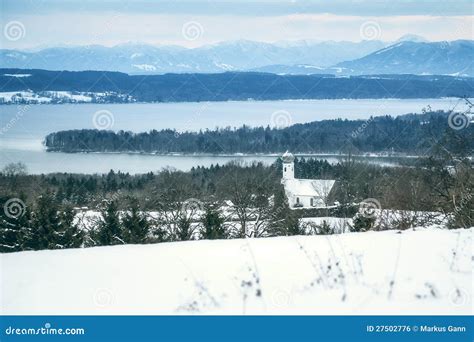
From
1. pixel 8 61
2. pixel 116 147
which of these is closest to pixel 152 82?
pixel 116 147

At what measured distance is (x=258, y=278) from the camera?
16.5 ft

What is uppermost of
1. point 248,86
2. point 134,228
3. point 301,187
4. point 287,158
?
point 248,86

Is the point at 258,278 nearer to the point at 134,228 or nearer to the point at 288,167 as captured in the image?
the point at 134,228

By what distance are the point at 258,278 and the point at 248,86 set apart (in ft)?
433

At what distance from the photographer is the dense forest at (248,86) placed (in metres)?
113

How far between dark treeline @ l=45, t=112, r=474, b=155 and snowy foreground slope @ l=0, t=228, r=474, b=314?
242 feet

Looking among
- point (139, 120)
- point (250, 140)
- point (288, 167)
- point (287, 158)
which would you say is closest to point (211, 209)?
point (287, 158)

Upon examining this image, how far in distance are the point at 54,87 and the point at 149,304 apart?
107 meters

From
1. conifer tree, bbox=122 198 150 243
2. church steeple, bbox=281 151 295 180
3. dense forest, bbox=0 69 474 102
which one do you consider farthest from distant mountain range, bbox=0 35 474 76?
conifer tree, bbox=122 198 150 243

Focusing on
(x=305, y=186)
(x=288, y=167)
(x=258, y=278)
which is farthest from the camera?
(x=288, y=167)

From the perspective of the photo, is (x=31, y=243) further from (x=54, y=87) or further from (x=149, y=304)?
(x=54, y=87)

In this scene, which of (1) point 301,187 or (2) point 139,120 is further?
(2) point 139,120

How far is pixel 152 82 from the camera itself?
5007 inches

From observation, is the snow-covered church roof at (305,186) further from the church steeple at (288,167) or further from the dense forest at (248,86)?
the dense forest at (248,86)
